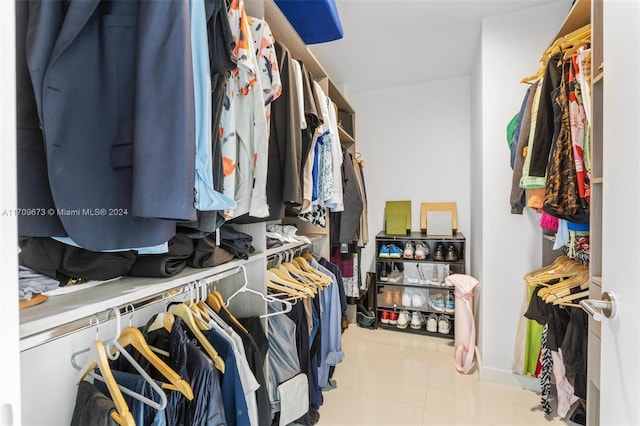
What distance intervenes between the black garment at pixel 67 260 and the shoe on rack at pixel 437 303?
8.40 ft

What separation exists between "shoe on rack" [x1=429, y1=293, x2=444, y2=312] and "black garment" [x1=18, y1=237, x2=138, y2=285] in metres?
2.56

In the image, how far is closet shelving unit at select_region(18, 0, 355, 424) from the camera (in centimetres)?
57

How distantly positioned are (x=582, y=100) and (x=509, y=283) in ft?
4.16

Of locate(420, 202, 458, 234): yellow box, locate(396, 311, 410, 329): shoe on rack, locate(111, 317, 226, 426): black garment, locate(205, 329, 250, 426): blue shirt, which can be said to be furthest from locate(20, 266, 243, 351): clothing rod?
locate(420, 202, 458, 234): yellow box

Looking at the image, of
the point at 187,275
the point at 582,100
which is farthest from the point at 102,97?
the point at 582,100

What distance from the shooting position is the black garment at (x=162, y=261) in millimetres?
800

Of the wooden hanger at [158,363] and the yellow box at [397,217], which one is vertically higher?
the yellow box at [397,217]

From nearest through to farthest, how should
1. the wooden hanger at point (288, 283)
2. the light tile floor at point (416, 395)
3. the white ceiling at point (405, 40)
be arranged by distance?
the wooden hanger at point (288, 283)
the light tile floor at point (416, 395)
the white ceiling at point (405, 40)

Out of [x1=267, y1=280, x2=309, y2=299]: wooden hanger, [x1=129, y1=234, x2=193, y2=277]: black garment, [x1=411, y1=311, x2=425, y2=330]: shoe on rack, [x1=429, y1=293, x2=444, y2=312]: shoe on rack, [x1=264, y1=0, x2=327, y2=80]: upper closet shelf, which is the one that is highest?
[x1=264, y1=0, x2=327, y2=80]: upper closet shelf

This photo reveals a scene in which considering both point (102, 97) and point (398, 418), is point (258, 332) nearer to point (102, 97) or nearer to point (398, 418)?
point (102, 97)

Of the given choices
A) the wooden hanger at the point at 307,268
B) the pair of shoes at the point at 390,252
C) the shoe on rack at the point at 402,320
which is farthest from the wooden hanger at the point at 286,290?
the shoe on rack at the point at 402,320

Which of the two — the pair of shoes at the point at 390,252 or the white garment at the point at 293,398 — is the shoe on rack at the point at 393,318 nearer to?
the pair of shoes at the point at 390,252

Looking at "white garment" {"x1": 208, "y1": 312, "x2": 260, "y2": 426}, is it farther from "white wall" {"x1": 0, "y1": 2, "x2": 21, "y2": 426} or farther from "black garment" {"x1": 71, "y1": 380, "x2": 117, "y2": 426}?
"white wall" {"x1": 0, "y1": 2, "x2": 21, "y2": 426}

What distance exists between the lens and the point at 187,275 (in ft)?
2.82
